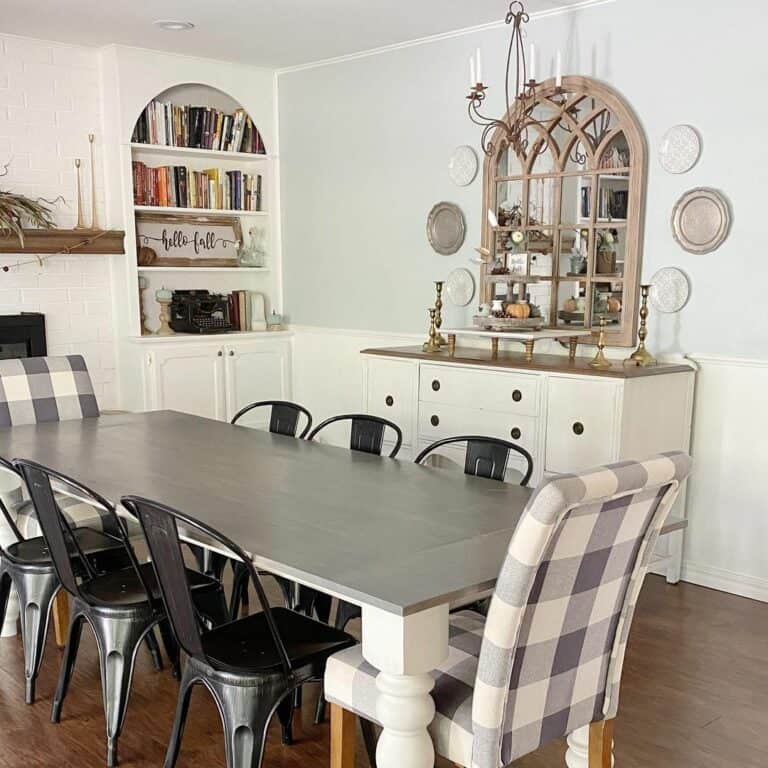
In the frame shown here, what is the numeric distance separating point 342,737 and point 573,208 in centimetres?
297

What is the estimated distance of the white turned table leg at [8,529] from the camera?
3307 millimetres

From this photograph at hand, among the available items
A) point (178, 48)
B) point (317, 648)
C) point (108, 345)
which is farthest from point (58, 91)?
point (317, 648)

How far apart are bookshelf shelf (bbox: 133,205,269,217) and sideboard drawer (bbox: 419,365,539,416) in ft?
6.97

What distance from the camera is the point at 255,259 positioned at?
6133 millimetres

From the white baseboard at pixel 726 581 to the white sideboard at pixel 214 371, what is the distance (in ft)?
9.61

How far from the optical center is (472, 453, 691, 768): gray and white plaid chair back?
1777 millimetres

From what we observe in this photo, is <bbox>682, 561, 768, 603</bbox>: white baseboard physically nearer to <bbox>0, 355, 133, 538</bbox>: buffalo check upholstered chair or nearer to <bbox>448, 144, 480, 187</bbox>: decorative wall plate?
<bbox>448, 144, 480, 187</bbox>: decorative wall plate

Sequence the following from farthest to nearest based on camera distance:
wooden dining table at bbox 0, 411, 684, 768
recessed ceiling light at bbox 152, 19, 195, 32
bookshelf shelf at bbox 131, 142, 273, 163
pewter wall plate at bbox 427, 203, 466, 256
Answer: bookshelf shelf at bbox 131, 142, 273, 163 < pewter wall plate at bbox 427, 203, 466, 256 < recessed ceiling light at bbox 152, 19, 195, 32 < wooden dining table at bbox 0, 411, 684, 768

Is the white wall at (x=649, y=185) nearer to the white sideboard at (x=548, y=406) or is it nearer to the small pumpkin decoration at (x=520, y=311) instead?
the white sideboard at (x=548, y=406)

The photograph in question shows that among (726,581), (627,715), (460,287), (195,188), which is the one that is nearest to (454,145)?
(460,287)

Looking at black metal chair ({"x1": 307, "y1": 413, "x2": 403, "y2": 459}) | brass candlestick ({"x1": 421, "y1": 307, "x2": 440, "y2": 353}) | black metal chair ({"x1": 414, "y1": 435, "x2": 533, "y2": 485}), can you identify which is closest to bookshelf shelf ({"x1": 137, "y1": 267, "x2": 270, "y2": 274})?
brass candlestick ({"x1": 421, "y1": 307, "x2": 440, "y2": 353})

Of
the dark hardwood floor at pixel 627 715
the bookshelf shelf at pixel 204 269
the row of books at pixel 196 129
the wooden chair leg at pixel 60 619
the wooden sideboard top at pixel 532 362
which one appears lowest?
the dark hardwood floor at pixel 627 715

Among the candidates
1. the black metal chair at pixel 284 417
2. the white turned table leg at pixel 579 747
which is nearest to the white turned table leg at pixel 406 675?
the white turned table leg at pixel 579 747

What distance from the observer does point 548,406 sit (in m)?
3.99
